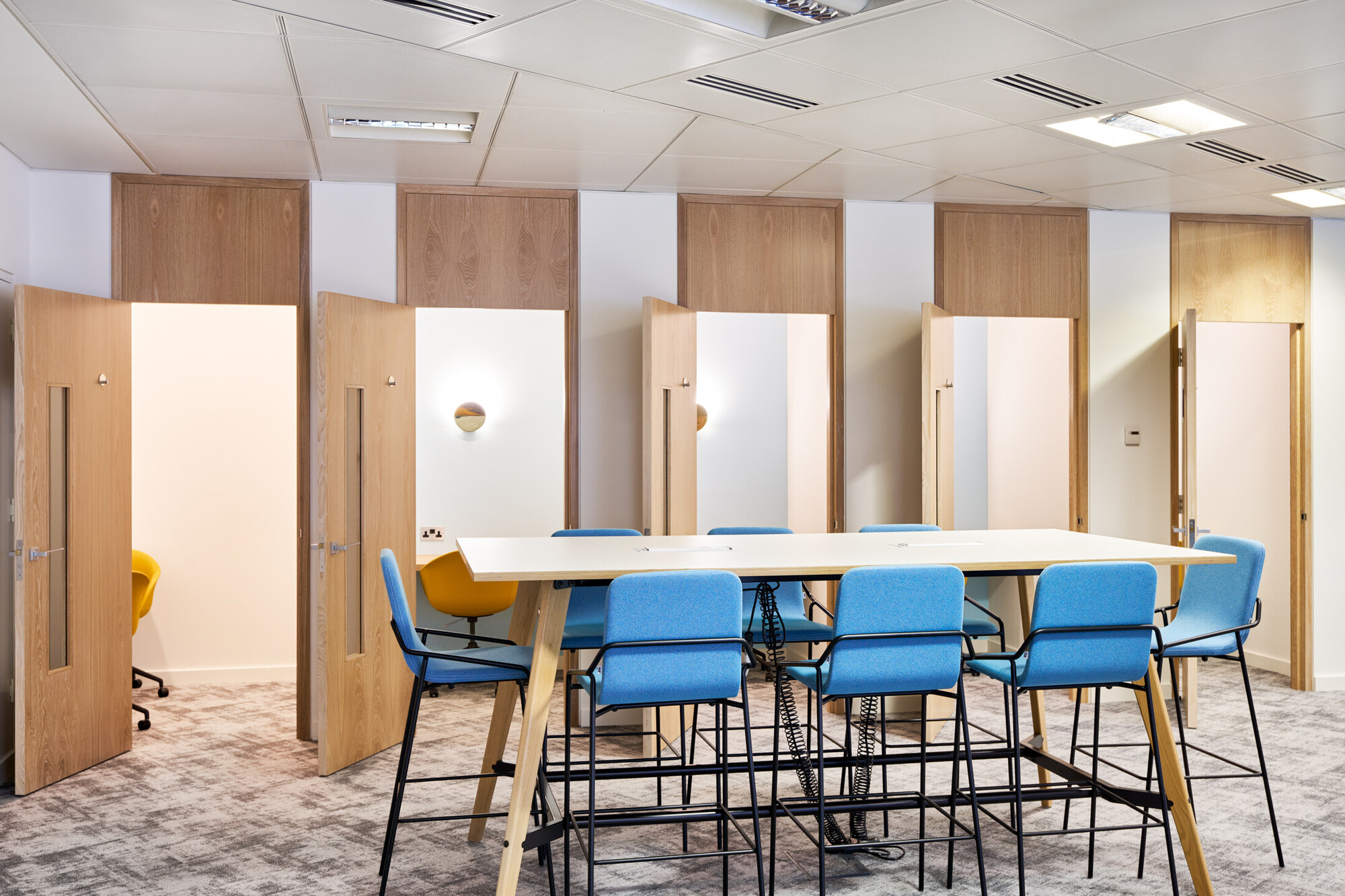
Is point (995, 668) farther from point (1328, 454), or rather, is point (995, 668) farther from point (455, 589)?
point (1328, 454)

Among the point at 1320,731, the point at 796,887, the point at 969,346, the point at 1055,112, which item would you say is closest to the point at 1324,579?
the point at 1320,731

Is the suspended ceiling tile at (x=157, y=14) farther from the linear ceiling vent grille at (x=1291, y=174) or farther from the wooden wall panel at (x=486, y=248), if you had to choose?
the linear ceiling vent grille at (x=1291, y=174)

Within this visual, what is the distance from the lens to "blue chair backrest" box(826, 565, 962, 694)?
307cm

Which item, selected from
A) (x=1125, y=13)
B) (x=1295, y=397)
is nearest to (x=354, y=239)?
(x=1125, y=13)

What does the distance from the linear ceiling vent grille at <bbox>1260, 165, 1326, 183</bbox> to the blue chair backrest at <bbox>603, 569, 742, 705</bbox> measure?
13.1 feet

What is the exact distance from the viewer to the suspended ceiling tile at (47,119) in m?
3.63

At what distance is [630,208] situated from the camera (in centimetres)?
580

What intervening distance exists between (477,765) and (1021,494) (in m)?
4.30

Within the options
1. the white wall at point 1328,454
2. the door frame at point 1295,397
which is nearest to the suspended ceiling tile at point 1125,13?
the door frame at point 1295,397

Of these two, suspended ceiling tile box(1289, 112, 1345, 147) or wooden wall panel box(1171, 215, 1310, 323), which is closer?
suspended ceiling tile box(1289, 112, 1345, 147)

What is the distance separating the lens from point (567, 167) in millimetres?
5266

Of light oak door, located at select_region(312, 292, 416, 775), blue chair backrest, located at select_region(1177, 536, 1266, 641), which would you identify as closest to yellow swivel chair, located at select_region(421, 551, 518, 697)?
light oak door, located at select_region(312, 292, 416, 775)

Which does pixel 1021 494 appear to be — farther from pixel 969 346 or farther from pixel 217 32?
pixel 217 32

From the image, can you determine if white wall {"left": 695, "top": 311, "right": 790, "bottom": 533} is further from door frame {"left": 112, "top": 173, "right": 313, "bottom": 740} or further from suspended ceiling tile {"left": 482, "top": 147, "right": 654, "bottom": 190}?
door frame {"left": 112, "top": 173, "right": 313, "bottom": 740}
